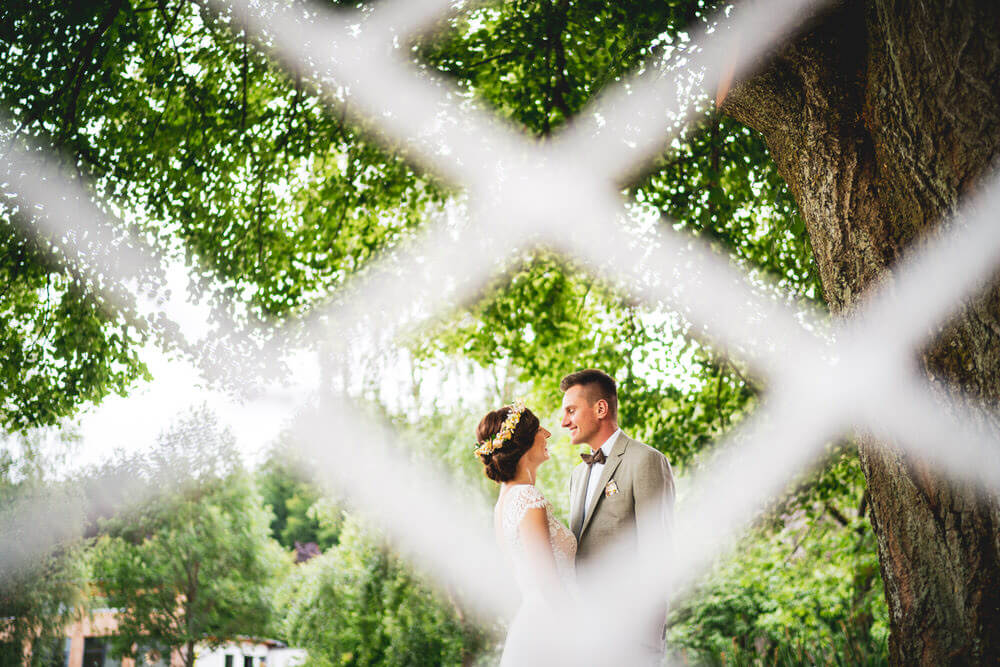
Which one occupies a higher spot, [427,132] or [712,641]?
[427,132]

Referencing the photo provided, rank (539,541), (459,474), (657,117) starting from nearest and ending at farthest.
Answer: (539,541), (657,117), (459,474)

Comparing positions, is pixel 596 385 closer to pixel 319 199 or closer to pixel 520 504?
pixel 520 504

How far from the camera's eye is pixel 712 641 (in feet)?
47.0

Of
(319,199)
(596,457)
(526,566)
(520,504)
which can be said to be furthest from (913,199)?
(319,199)

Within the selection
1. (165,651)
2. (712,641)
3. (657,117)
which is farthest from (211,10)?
(165,651)

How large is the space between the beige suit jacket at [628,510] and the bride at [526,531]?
13 cm

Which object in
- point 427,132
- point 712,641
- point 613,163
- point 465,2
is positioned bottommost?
point 712,641

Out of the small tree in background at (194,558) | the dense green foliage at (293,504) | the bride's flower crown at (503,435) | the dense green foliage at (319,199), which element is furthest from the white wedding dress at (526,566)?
the small tree in background at (194,558)

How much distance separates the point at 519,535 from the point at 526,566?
142mm

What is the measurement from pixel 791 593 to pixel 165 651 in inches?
918

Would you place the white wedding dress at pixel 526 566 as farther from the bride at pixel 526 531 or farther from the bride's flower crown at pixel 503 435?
the bride's flower crown at pixel 503 435

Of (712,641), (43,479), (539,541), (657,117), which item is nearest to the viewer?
(539,541)

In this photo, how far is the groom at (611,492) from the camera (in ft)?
11.5

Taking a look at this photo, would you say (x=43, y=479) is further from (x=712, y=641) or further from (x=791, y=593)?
(x=791, y=593)
